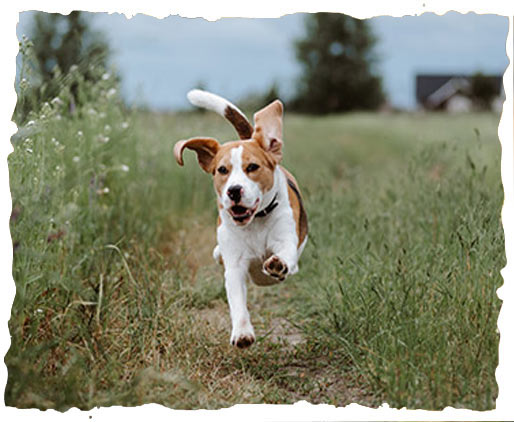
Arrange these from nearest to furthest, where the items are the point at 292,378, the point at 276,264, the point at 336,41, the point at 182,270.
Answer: the point at 276,264 → the point at 292,378 → the point at 182,270 → the point at 336,41

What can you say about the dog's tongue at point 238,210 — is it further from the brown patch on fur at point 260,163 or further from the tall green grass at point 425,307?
the tall green grass at point 425,307

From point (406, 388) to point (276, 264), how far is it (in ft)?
2.19

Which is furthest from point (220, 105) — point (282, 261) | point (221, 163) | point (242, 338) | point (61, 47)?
point (61, 47)

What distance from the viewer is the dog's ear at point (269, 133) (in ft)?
8.77

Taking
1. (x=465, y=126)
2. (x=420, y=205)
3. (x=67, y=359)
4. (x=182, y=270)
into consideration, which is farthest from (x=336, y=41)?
(x=67, y=359)

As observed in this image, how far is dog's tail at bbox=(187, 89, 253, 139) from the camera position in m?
2.88

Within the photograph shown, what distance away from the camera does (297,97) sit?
27.4 ft

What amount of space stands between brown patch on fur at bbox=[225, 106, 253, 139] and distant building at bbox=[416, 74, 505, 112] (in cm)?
452

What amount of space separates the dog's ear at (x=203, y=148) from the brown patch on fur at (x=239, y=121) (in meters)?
0.28

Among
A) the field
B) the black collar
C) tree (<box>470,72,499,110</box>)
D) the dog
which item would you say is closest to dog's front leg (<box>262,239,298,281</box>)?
the dog

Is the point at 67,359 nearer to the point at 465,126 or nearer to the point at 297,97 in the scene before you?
the point at 297,97

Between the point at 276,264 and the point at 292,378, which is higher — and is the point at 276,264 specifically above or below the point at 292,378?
above

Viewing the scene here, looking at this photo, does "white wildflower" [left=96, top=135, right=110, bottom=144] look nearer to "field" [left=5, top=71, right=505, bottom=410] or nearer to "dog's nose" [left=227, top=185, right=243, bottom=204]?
"field" [left=5, top=71, right=505, bottom=410]

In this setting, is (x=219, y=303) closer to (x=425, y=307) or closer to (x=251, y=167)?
(x=425, y=307)
